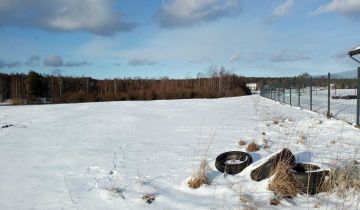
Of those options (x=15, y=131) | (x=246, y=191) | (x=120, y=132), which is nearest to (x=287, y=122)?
(x=120, y=132)

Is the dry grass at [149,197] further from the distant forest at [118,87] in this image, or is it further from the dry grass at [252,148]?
the distant forest at [118,87]

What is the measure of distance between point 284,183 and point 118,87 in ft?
175

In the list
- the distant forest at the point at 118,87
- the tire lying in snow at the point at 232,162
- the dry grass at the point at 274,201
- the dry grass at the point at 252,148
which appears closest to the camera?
the dry grass at the point at 274,201

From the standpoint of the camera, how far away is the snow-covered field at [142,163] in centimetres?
461

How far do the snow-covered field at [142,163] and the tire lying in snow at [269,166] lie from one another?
0.14 m

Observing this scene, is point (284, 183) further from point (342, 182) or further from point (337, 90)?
point (337, 90)

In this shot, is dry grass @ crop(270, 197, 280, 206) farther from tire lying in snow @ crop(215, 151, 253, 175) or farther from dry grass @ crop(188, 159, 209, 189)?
tire lying in snow @ crop(215, 151, 253, 175)

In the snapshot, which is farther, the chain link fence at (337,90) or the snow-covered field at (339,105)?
the snow-covered field at (339,105)

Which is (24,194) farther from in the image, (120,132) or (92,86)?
(92,86)

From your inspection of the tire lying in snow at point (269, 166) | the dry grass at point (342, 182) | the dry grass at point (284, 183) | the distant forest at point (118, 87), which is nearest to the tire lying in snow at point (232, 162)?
the tire lying in snow at point (269, 166)

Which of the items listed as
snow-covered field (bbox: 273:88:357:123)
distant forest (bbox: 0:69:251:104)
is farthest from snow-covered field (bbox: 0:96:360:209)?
distant forest (bbox: 0:69:251:104)

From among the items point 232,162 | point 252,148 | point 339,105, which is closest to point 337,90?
point 339,105

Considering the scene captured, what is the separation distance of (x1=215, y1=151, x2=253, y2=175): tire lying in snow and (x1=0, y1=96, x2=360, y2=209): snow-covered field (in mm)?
129

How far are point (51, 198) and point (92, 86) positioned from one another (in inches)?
2175
